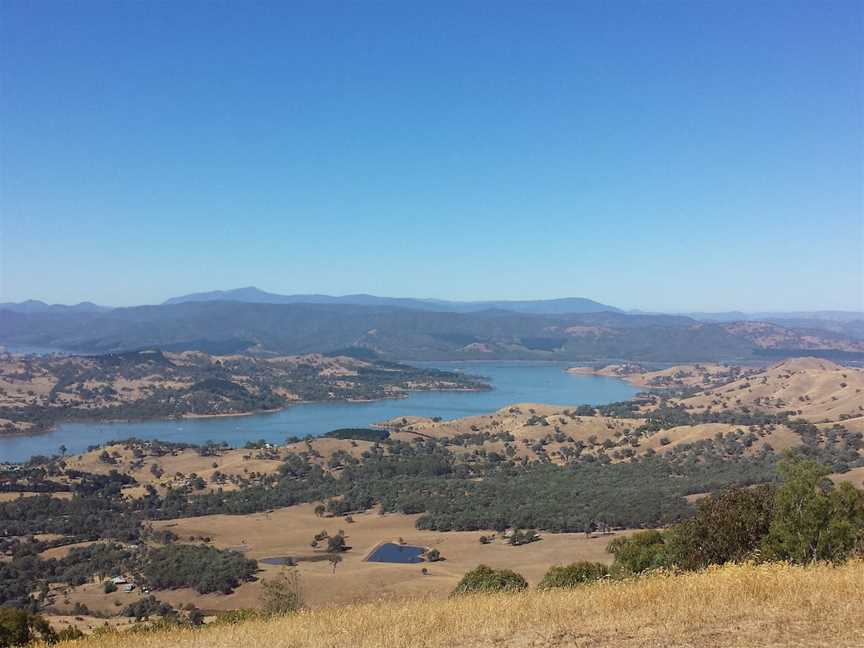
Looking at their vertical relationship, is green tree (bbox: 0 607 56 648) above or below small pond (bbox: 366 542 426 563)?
above

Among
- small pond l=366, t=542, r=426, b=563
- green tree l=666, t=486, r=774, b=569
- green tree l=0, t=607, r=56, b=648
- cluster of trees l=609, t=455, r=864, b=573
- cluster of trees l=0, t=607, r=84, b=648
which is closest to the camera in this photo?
cluster of trees l=609, t=455, r=864, b=573

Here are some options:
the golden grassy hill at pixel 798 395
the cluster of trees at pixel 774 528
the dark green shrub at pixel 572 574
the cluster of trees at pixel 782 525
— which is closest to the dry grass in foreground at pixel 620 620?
the cluster of trees at pixel 774 528

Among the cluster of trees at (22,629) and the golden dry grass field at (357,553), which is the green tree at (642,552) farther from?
the cluster of trees at (22,629)

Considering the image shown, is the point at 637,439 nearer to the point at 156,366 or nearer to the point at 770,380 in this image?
the point at 770,380

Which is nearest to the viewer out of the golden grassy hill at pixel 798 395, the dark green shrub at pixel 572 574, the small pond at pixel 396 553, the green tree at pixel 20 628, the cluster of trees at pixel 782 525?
the cluster of trees at pixel 782 525

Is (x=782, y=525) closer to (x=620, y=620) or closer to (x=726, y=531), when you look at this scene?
(x=726, y=531)

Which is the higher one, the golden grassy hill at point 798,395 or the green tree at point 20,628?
the green tree at point 20,628

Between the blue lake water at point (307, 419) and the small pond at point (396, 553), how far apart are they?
65.5m

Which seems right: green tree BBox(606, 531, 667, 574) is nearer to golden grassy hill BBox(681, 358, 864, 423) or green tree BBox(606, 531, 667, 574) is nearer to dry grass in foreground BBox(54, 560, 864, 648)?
dry grass in foreground BBox(54, 560, 864, 648)

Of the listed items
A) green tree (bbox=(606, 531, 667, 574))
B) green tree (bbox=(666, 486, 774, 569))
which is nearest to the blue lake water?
green tree (bbox=(606, 531, 667, 574))

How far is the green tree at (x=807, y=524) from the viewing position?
40.8 ft

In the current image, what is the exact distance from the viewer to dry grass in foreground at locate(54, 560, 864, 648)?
22.6 ft

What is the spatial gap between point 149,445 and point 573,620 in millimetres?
93400

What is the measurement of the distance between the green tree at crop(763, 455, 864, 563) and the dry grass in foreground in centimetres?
362
